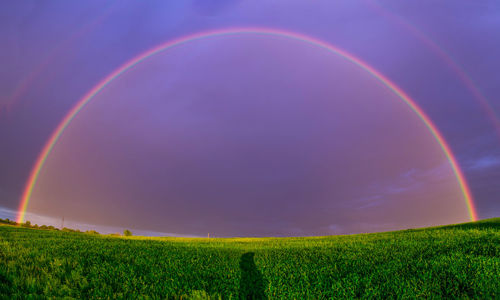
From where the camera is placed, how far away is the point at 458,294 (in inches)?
275

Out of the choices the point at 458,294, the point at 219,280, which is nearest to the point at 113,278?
the point at 219,280

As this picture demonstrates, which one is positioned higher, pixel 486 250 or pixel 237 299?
pixel 486 250

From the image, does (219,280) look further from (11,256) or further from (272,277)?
(11,256)

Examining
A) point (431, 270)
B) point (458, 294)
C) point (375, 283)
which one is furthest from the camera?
point (431, 270)

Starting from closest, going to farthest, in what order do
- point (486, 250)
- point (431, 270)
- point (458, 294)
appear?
point (458, 294)
point (431, 270)
point (486, 250)

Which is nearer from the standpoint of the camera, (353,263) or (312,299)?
(312,299)

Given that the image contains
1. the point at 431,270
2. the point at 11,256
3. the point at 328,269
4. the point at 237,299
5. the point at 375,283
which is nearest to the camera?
the point at 237,299

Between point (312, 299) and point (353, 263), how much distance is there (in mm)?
4522

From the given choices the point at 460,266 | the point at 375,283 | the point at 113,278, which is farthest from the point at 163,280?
the point at 460,266

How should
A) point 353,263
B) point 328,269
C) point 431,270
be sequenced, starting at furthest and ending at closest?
point 353,263
point 328,269
point 431,270

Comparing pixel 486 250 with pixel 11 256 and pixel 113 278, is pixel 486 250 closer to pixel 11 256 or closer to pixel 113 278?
pixel 113 278

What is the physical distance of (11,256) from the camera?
11.1 meters

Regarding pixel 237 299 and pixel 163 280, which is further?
pixel 163 280

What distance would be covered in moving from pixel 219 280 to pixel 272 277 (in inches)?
63.4
